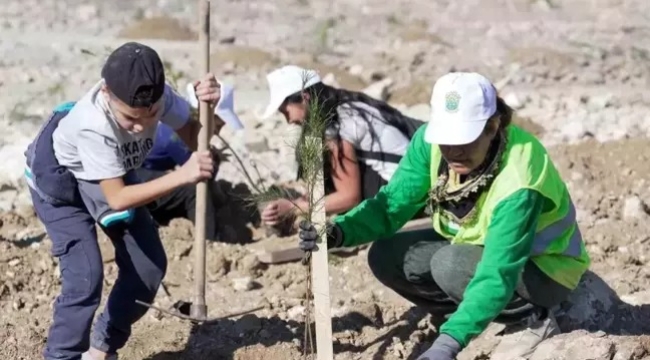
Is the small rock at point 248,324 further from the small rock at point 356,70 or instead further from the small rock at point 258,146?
the small rock at point 356,70

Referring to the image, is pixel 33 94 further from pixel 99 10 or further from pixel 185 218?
pixel 99 10

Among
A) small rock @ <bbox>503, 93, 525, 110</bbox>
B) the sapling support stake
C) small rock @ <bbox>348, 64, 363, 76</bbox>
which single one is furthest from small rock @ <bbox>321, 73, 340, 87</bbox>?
the sapling support stake

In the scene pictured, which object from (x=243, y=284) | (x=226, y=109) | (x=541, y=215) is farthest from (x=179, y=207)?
(x=541, y=215)

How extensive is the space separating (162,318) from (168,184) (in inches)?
45.3

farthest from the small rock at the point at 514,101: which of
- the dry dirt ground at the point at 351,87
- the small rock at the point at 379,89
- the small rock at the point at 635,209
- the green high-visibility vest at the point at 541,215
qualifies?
the green high-visibility vest at the point at 541,215

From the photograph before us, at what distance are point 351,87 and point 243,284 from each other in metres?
5.05

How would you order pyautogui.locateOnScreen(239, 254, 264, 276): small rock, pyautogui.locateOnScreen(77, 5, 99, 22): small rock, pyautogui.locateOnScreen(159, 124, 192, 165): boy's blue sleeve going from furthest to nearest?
pyautogui.locateOnScreen(77, 5, 99, 22): small rock
pyautogui.locateOnScreen(159, 124, 192, 165): boy's blue sleeve
pyautogui.locateOnScreen(239, 254, 264, 276): small rock

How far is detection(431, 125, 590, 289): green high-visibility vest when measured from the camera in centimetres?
434

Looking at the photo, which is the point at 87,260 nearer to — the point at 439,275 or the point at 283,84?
the point at 439,275

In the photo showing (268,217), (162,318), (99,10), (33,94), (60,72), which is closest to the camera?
(268,217)

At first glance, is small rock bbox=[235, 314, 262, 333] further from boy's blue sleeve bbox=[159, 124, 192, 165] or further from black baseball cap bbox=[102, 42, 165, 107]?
boy's blue sleeve bbox=[159, 124, 192, 165]

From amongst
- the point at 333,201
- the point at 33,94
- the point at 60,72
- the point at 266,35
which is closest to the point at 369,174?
the point at 333,201

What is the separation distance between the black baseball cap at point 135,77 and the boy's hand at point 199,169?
0.29 metres

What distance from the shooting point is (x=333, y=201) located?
586 centimetres
